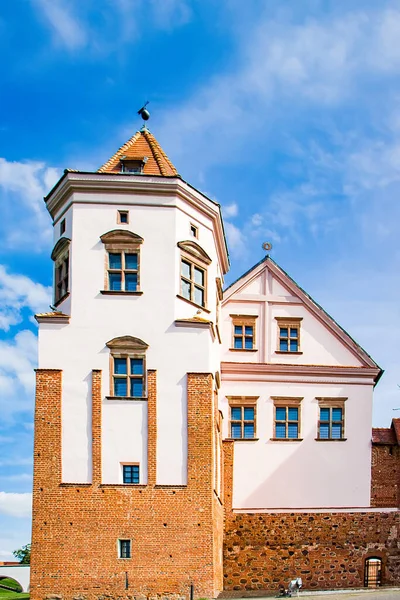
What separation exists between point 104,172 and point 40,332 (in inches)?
233

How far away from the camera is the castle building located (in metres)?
30.2

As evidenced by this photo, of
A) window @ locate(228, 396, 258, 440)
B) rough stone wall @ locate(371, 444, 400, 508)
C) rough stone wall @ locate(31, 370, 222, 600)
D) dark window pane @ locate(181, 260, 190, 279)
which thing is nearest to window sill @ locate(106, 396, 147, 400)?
rough stone wall @ locate(31, 370, 222, 600)

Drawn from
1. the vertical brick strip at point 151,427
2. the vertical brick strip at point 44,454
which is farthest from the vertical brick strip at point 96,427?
the vertical brick strip at point 151,427

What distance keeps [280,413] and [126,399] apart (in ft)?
29.4

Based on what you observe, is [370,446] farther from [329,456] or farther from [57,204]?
[57,204]

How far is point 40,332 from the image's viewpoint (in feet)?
104

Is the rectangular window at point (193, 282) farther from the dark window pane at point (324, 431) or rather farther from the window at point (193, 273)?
the dark window pane at point (324, 431)

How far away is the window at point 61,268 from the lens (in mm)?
32625

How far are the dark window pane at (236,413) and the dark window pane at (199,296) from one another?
604cm

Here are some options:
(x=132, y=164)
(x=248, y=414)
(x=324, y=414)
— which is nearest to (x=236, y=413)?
(x=248, y=414)

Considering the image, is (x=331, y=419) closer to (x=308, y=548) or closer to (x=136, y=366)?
(x=308, y=548)

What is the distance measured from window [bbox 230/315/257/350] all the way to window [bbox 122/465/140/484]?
32.3 ft

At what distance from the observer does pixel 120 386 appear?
103 ft

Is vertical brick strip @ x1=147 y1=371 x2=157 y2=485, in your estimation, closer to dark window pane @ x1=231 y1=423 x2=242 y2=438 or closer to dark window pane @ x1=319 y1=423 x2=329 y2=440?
dark window pane @ x1=231 y1=423 x2=242 y2=438
